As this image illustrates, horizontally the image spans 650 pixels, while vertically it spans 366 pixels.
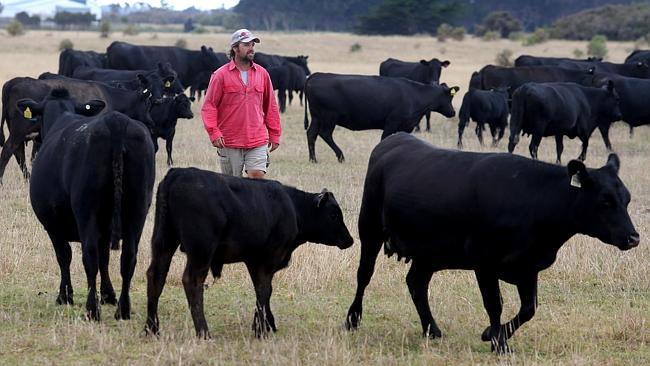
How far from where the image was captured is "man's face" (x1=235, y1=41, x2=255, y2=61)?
9031 mm

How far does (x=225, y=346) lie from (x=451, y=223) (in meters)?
1.61

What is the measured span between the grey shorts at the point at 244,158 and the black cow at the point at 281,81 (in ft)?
70.7

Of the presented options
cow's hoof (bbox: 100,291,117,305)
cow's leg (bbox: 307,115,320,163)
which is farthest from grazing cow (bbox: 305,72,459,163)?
cow's hoof (bbox: 100,291,117,305)

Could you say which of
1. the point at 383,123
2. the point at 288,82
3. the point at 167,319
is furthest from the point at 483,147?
the point at 167,319

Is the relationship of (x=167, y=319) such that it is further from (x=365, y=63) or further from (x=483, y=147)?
(x=365, y=63)

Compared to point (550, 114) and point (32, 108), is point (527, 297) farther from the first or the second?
point (550, 114)

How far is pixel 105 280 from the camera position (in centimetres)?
817

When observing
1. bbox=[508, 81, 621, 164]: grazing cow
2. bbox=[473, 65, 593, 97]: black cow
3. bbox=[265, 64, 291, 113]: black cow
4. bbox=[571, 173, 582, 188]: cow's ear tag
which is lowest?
bbox=[265, 64, 291, 113]: black cow

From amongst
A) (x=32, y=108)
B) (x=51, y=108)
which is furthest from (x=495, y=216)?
(x=32, y=108)

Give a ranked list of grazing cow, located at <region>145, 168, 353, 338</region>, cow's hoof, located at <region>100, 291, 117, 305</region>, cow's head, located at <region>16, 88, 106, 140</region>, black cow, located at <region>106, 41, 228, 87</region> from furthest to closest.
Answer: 1. black cow, located at <region>106, 41, 228, 87</region>
2. cow's head, located at <region>16, 88, 106, 140</region>
3. cow's hoof, located at <region>100, 291, 117, 305</region>
4. grazing cow, located at <region>145, 168, 353, 338</region>

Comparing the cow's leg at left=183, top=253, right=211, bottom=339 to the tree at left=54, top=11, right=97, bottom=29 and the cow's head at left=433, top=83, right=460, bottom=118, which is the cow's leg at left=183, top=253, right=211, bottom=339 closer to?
the cow's head at left=433, top=83, right=460, bottom=118

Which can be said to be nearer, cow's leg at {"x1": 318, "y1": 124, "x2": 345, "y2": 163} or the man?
the man

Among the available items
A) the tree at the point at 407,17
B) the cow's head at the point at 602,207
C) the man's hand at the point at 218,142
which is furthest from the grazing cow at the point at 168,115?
the tree at the point at 407,17

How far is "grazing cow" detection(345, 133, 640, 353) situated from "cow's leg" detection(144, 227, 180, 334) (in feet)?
4.91
